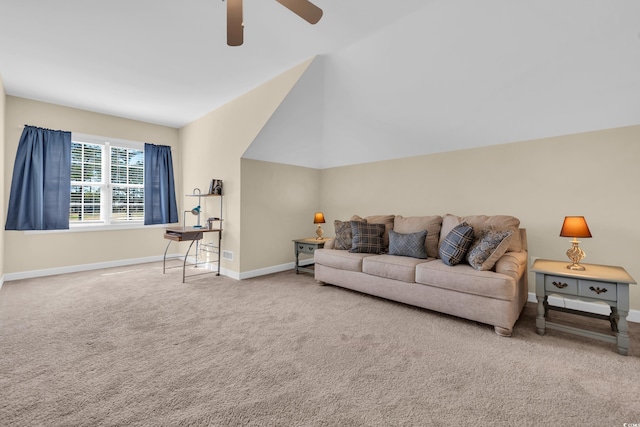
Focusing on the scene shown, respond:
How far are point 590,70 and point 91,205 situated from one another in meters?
6.72

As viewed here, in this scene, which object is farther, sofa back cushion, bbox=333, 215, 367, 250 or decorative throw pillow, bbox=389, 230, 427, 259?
sofa back cushion, bbox=333, 215, 367, 250

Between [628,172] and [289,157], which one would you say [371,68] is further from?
[628,172]

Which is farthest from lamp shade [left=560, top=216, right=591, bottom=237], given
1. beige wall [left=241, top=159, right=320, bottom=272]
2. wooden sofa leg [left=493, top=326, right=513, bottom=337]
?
beige wall [left=241, top=159, right=320, bottom=272]

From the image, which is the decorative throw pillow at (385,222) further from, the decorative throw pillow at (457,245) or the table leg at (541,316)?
the table leg at (541,316)

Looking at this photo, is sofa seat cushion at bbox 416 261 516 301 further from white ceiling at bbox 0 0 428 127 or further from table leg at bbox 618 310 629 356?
white ceiling at bbox 0 0 428 127

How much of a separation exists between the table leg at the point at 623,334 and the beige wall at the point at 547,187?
3.12ft

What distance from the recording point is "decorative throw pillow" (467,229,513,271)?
2.56 metres

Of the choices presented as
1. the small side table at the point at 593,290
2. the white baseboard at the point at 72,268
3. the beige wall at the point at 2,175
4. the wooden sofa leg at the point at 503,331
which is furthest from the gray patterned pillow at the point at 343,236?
the beige wall at the point at 2,175

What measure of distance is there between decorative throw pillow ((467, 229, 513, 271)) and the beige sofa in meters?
0.02

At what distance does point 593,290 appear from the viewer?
217 cm

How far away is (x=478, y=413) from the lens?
147 cm

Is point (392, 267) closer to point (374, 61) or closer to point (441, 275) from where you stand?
point (441, 275)

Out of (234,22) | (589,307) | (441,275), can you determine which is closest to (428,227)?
(441,275)

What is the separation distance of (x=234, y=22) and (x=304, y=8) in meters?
0.45
